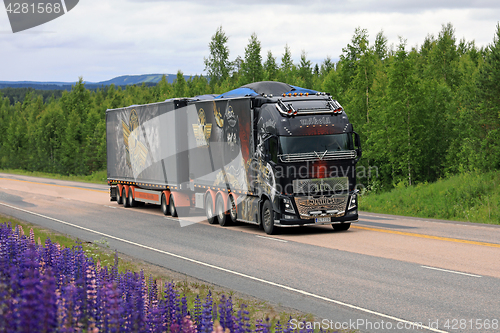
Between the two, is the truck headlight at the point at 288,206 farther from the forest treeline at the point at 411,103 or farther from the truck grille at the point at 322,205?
the forest treeline at the point at 411,103

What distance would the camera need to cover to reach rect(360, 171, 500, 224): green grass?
22877 millimetres

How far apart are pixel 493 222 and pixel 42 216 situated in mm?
18178

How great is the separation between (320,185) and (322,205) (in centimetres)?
60

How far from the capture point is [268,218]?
18.1 meters

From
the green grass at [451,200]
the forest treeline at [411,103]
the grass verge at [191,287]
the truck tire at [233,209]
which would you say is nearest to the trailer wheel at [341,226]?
the truck tire at [233,209]

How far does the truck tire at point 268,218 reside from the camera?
58.2 ft

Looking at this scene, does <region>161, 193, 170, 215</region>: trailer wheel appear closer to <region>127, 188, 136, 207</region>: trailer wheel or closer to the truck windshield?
<region>127, 188, 136, 207</region>: trailer wheel

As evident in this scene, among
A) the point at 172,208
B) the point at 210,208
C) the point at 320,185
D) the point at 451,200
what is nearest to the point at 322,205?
the point at 320,185

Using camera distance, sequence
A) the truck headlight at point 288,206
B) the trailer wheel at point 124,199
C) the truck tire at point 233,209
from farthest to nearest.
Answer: the trailer wheel at point 124,199, the truck tire at point 233,209, the truck headlight at point 288,206

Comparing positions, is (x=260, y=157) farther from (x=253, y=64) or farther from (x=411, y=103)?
(x=253, y=64)

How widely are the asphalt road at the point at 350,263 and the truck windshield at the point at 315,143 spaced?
2.60 meters

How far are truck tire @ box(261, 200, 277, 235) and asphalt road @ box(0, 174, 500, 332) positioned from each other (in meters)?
0.36

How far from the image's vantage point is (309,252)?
14.7 m

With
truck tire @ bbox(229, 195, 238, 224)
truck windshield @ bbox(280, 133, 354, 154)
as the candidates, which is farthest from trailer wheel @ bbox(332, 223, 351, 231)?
truck tire @ bbox(229, 195, 238, 224)
